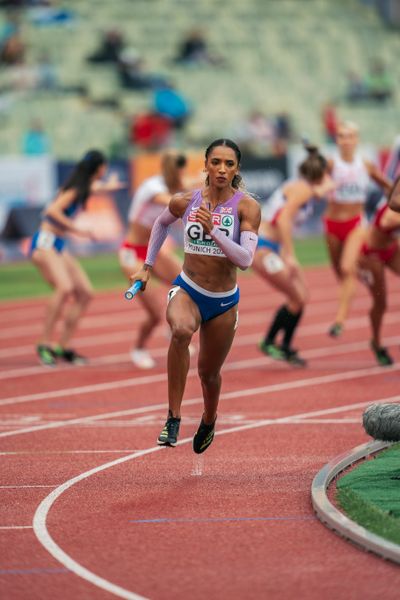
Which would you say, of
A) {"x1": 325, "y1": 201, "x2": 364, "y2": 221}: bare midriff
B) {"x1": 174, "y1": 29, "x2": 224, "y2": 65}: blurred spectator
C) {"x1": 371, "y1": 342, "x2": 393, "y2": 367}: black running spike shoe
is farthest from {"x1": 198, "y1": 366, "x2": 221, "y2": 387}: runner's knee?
{"x1": 174, "y1": 29, "x2": 224, "y2": 65}: blurred spectator

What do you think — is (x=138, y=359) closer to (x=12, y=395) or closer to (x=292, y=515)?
(x=12, y=395)

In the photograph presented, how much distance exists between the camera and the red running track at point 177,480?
19.1ft

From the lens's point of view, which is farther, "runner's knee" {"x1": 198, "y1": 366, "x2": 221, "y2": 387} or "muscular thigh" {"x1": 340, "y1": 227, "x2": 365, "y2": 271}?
"muscular thigh" {"x1": 340, "y1": 227, "x2": 365, "y2": 271}

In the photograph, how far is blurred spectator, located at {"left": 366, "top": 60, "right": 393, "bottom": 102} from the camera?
37.9 m

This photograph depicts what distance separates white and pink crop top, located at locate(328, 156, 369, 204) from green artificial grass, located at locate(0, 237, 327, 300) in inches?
321

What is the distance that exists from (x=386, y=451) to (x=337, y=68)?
3142cm

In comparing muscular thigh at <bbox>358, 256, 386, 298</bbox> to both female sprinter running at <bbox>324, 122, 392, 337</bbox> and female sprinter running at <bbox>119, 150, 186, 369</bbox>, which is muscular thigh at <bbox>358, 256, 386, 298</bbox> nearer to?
female sprinter running at <bbox>324, 122, 392, 337</bbox>

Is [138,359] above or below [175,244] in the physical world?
above

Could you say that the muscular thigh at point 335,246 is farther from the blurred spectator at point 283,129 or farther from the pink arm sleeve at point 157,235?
the blurred spectator at point 283,129

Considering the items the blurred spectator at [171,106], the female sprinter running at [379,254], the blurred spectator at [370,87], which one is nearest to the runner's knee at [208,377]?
the female sprinter running at [379,254]

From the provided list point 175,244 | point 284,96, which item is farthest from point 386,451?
point 284,96

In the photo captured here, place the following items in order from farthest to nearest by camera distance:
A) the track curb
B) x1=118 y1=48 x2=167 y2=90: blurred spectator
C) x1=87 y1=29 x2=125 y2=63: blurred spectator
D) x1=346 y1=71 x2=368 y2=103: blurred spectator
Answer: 1. x1=346 y1=71 x2=368 y2=103: blurred spectator
2. x1=87 y1=29 x2=125 y2=63: blurred spectator
3. x1=118 y1=48 x2=167 y2=90: blurred spectator
4. the track curb

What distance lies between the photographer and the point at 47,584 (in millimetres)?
5742

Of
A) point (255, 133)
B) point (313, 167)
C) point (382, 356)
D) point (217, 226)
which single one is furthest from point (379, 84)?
point (217, 226)
